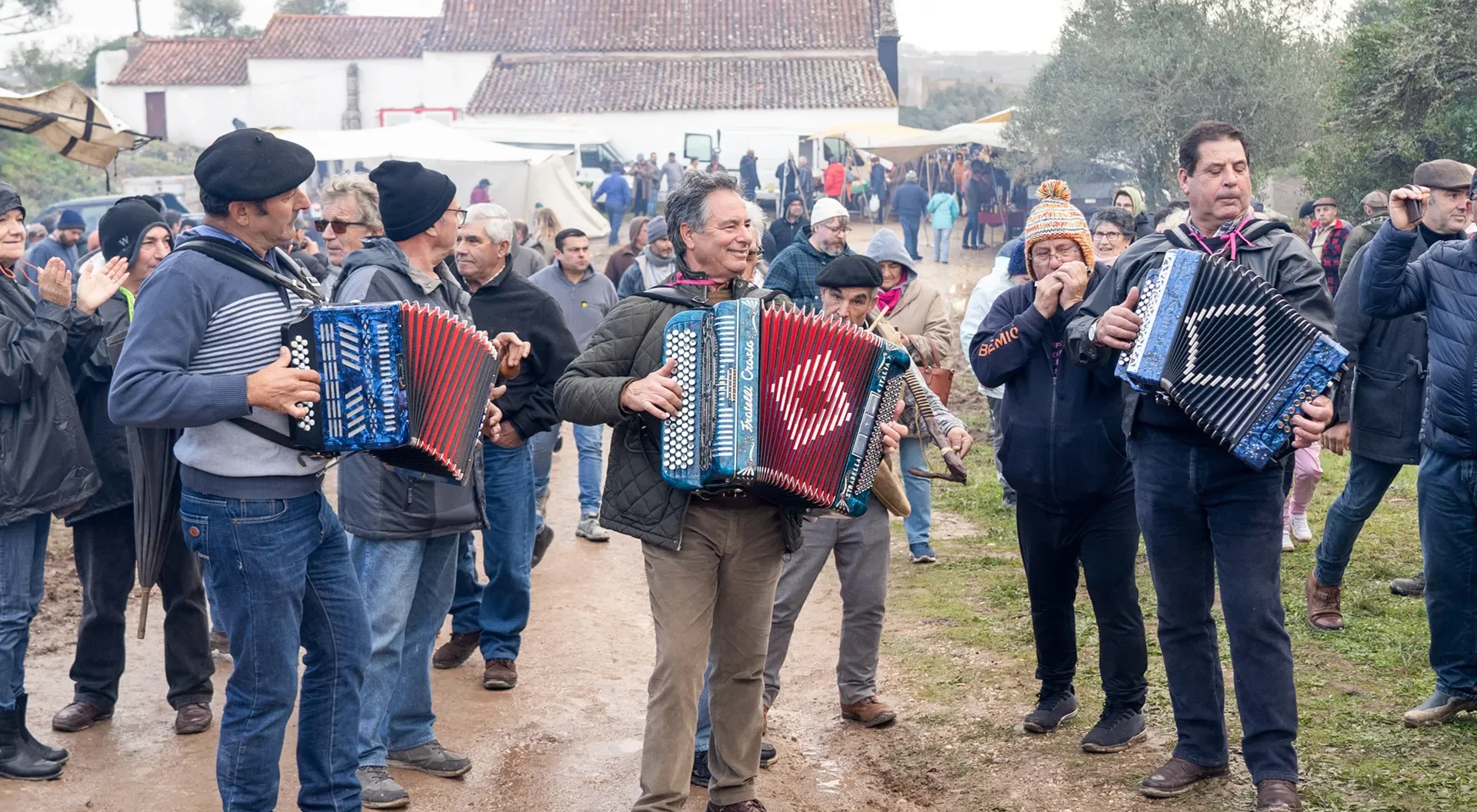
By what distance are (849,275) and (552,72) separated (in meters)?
45.3

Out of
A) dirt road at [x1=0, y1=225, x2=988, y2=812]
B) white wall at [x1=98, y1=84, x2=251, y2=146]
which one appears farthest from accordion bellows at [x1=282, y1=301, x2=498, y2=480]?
white wall at [x1=98, y1=84, x2=251, y2=146]

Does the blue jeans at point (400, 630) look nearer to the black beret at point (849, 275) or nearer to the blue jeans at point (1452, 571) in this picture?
the black beret at point (849, 275)

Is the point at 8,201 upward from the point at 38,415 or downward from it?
upward

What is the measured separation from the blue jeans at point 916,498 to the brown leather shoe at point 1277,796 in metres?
4.51

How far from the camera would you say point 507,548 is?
22.3ft

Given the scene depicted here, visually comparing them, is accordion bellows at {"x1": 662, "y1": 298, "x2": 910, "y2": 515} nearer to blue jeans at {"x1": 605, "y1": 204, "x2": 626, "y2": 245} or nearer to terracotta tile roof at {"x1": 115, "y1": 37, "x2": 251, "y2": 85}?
blue jeans at {"x1": 605, "y1": 204, "x2": 626, "y2": 245}

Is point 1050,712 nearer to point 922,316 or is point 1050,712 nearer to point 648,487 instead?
point 648,487

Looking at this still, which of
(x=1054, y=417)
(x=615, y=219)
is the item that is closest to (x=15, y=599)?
(x=1054, y=417)

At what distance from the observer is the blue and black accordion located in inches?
178

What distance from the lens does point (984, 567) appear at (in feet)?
29.5

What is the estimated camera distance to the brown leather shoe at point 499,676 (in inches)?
265

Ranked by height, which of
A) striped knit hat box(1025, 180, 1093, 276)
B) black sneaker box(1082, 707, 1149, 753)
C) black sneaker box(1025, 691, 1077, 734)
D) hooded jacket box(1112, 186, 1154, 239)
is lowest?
black sneaker box(1025, 691, 1077, 734)

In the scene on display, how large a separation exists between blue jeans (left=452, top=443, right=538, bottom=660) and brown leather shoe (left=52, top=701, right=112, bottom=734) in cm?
170

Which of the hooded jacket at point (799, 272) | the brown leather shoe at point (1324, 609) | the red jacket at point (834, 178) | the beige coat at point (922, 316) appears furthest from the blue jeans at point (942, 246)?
the brown leather shoe at point (1324, 609)
